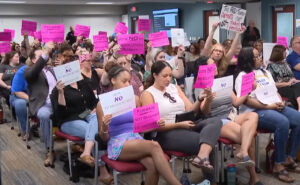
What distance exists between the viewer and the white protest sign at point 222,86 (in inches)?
141

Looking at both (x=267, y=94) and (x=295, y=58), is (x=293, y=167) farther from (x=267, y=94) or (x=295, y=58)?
A: (x=295, y=58)

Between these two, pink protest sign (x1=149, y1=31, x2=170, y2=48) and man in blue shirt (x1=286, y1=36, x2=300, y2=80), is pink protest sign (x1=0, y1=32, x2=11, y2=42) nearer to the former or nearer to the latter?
pink protest sign (x1=149, y1=31, x2=170, y2=48)

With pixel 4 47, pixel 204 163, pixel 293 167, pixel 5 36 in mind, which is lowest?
pixel 293 167

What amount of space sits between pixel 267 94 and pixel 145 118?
5.27 ft

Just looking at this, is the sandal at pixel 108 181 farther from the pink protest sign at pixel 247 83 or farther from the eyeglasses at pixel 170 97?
the pink protest sign at pixel 247 83

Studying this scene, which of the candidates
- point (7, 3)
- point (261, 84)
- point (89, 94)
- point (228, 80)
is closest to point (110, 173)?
point (89, 94)

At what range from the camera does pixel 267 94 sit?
3.96m

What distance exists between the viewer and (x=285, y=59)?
531 centimetres

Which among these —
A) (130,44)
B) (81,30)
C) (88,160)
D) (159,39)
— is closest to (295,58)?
(159,39)

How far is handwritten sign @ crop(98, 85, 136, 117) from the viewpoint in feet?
9.28

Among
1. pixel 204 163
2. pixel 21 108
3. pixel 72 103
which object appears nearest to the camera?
pixel 204 163

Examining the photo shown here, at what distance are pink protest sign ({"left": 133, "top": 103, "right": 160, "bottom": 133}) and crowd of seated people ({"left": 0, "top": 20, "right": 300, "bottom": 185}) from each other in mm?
78

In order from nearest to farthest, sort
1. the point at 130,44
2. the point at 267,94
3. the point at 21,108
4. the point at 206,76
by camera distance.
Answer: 1. the point at 206,76
2. the point at 267,94
3. the point at 130,44
4. the point at 21,108

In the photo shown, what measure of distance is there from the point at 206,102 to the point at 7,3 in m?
13.5
